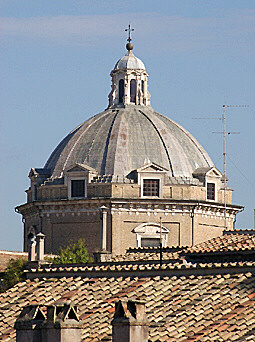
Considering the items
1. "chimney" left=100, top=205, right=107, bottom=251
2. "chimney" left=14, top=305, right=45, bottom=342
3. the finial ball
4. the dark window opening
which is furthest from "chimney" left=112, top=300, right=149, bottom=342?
the finial ball

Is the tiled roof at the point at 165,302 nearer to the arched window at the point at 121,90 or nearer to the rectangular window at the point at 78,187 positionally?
the rectangular window at the point at 78,187

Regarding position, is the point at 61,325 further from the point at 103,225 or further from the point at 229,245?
the point at 103,225

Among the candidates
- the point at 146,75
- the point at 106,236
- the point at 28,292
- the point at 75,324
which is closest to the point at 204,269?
the point at 28,292

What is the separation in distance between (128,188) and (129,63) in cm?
855

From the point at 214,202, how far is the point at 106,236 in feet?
23.2

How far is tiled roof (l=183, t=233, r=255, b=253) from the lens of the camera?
49.5m

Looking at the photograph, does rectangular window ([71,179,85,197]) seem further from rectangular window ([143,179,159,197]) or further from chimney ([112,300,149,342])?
chimney ([112,300,149,342])

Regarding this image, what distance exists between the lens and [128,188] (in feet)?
274

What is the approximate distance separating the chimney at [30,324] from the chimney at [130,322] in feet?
4.78

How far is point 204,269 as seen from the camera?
39844 millimetres

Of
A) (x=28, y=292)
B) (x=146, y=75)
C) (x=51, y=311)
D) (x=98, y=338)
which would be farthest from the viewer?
(x=146, y=75)

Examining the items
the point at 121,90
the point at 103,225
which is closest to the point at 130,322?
the point at 103,225

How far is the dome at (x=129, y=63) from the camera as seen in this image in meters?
88.2

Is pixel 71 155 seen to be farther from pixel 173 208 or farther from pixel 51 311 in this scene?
pixel 51 311
